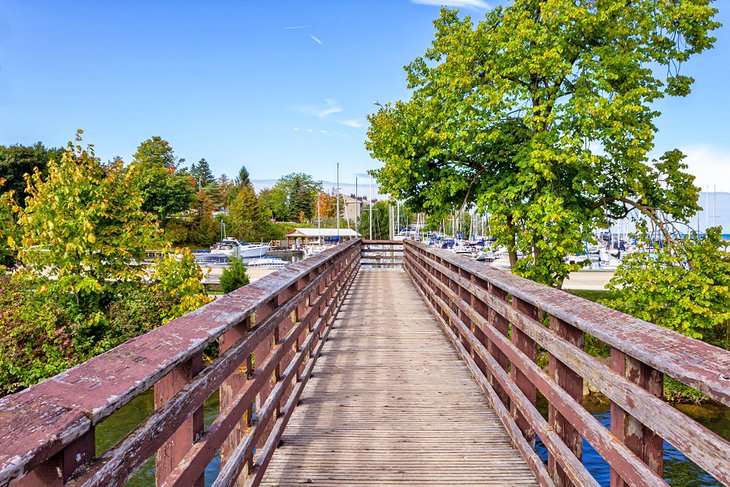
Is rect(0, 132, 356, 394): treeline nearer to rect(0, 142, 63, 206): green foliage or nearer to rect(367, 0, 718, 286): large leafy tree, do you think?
rect(367, 0, 718, 286): large leafy tree

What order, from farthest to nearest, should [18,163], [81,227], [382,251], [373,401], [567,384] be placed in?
1. [18,163]
2. [382,251]
3. [81,227]
4. [373,401]
5. [567,384]

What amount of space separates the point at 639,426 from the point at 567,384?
2.35 ft

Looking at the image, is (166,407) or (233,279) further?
(233,279)

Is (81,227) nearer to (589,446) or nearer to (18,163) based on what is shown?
(589,446)

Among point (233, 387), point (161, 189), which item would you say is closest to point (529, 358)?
point (233, 387)

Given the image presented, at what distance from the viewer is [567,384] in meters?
2.48

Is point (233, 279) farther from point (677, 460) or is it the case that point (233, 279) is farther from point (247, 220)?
point (247, 220)

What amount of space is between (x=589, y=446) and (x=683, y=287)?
4.37 m

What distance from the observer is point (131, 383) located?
4.32 ft

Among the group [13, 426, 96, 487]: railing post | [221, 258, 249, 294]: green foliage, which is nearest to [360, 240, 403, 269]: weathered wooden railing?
[221, 258, 249, 294]: green foliage

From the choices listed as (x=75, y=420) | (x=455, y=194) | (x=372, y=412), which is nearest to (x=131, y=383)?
(x=75, y=420)

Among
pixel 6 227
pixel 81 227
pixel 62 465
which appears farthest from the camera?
pixel 6 227

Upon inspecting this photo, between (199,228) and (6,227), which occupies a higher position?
(6,227)

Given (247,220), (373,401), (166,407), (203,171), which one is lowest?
(373,401)
